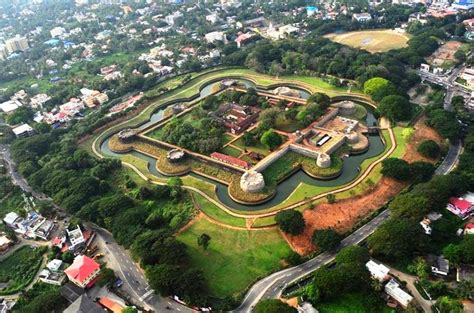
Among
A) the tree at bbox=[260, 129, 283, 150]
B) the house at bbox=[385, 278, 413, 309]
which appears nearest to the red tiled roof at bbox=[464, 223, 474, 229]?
the house at bbox=[385, 278, 413, 309]

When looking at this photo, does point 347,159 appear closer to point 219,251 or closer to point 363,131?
point 363,131

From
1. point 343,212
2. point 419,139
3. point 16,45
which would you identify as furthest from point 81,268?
point 16,45

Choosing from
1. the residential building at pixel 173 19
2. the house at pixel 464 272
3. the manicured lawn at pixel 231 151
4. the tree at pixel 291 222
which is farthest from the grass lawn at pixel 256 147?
the residential building at pixel 173 19

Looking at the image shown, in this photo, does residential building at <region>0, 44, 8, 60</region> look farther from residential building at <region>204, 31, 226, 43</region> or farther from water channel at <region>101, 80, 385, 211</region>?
water channel at <region>101, 80, 385, 211</region>

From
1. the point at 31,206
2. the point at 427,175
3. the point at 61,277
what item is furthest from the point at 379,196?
the point at 31,206

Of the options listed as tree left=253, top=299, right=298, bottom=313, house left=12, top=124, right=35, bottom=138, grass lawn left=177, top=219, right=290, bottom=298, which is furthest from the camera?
house left=12, top=124, right=35, bottom=138

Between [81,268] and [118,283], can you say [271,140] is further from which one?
[81,268]
